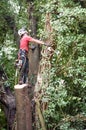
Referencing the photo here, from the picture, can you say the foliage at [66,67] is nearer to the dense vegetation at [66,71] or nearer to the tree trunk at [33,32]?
the dense vegetation at [66,71]

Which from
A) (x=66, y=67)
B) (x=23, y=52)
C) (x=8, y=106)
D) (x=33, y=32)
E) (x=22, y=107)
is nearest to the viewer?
(x=22, y=107)

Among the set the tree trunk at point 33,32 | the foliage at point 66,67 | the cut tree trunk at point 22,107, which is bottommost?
the cut tree trunk at point 22,107

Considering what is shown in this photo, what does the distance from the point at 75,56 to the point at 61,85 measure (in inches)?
37.3

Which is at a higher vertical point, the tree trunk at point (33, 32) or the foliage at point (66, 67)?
the tree trunk at point (33, 32)

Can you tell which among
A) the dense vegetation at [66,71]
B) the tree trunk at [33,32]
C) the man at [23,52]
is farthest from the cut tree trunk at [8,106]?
the tree trunk at [33,32]

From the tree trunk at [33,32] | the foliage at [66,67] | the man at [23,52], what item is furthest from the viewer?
the tree trunk at [33,32]

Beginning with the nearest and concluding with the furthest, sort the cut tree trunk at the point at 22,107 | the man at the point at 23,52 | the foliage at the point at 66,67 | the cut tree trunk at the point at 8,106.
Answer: the cut tree trunk at the point at 22,107, the foliage at the point at 66,67, the man at the point at 23,52, the cut tree trunk at the point at 8,106

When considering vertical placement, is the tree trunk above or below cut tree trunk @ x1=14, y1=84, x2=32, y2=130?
above

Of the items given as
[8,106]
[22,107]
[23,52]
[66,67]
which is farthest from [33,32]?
[22,107]

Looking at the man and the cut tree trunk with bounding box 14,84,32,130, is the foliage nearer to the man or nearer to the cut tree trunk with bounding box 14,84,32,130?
the man

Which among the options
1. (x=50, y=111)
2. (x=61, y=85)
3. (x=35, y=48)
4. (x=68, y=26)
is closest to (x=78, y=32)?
(x=68, y=26)

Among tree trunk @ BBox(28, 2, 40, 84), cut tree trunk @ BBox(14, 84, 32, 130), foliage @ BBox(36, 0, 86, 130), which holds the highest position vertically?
tree trunk @ BBox(28, 2, 40, 84)

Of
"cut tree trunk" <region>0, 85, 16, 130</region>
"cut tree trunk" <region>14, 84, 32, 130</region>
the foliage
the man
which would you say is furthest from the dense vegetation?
"cut tree trunk" <region>14, 84, 32, 130</region>

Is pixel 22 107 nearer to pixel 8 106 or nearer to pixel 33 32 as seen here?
pixel 8 106
